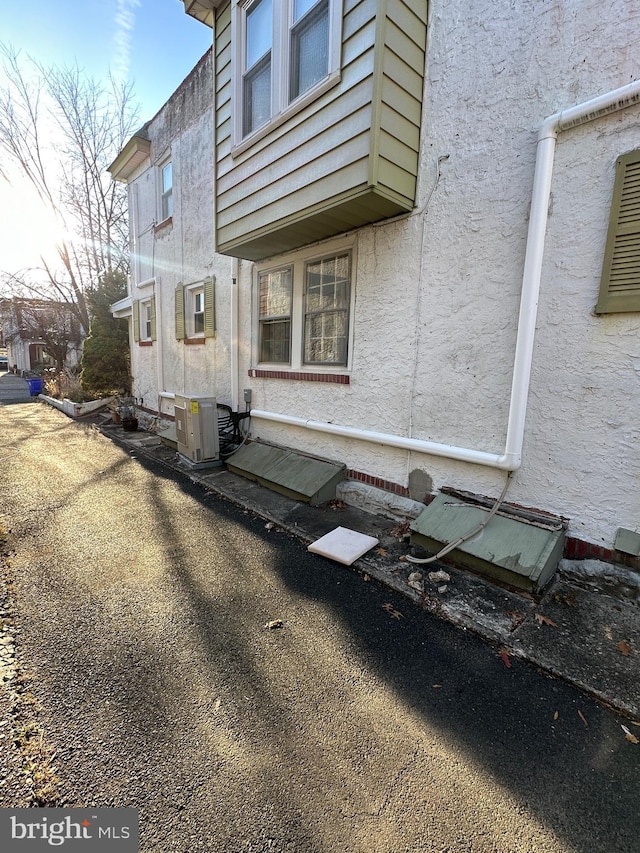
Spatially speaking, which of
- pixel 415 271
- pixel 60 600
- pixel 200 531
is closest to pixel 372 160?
pixel 415 271

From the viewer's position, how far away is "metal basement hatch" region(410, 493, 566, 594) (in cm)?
287

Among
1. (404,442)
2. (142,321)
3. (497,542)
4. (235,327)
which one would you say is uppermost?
(142,321)

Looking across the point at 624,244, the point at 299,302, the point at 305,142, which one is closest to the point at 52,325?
the point at 299,302

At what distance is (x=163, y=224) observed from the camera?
27.9 feet

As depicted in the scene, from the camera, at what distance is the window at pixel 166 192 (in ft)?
28.1

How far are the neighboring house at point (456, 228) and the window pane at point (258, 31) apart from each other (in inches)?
1.1

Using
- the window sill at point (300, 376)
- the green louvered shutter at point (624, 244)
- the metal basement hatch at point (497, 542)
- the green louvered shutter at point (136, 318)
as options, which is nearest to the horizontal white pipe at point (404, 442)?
the metal basement hatch at point (497, 542)

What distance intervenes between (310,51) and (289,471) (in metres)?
4.62

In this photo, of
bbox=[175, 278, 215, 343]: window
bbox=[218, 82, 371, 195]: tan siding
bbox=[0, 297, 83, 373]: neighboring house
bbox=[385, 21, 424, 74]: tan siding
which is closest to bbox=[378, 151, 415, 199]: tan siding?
bbox=[218, 82, 371, 195]: tan siding

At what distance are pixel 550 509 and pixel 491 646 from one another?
52.1 inches

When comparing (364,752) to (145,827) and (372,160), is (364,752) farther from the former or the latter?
(372,160)

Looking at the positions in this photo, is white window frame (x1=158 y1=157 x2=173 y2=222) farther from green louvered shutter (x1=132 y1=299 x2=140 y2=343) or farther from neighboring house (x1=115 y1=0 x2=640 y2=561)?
neighboring house (x1=115 y1=0 x2=640 y2=561)

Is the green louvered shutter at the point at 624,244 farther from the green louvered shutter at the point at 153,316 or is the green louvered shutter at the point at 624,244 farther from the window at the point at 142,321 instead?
the window at the point at 142,321

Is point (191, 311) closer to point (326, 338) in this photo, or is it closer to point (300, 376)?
point (300, 376)
